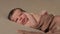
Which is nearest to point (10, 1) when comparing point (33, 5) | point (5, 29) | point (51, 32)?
point (33, 5)

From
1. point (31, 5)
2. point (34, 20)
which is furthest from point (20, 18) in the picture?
point (31, 5)

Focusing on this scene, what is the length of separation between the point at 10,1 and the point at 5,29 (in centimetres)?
50

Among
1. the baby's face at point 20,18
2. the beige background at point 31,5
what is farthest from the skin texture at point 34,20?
the beige background at point 31,5

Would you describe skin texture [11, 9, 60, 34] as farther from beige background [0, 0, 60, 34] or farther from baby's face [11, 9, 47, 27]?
beige background [0, 0, 60, 34]

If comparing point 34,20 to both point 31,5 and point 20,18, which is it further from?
point 31,5

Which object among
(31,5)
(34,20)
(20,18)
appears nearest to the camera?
(34,20)

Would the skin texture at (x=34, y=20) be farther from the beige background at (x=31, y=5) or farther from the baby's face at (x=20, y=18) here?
the beige background at (x=31, y=5)

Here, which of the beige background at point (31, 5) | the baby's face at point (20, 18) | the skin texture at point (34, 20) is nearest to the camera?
the skin texture at point (34, 20)

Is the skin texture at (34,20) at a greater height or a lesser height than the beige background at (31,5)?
lesser

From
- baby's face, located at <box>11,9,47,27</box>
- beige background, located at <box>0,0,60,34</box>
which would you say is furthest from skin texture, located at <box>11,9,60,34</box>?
beige background, located at <box>0,0,60,34</box>

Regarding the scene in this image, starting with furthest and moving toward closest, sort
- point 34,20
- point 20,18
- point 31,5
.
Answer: point 31,5 < point 20,18 < point 34,20

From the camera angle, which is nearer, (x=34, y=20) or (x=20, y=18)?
(x=34, y=20)

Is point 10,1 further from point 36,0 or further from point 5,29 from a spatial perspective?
point 5,29

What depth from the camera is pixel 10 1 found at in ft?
6.03
